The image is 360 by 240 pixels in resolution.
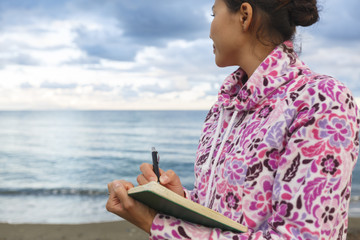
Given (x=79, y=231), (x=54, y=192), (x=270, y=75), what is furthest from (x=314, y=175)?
(x=54, y=192)

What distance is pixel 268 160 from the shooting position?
1250 mm

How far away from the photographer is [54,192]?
11344 mm

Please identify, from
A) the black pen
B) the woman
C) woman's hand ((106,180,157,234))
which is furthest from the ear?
woman's hand ((106,180,157,234))

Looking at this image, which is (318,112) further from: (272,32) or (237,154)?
(272,32)

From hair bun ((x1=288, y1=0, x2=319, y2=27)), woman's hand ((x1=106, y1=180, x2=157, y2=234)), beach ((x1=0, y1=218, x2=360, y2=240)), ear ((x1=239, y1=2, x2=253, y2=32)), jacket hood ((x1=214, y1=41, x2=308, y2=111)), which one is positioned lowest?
beach ((x1=0, y1=218, x2=360, y2=240))

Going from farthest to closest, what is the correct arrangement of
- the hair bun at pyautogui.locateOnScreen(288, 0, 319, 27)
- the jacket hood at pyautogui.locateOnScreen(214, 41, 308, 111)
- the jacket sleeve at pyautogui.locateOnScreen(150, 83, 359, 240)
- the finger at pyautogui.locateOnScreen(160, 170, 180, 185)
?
the finger at pyautogui.locateOnScreen(160, 170, 180, 185) < the hair bun at pyautogui.locateOnScreen(288, 0, 319, 27) < the jacket hood at pyautogui.locateOnScreen(214, 41, 308, 111) < the jacket sleeve at pyautogui.locateOnScreen(150, 83, 359, 240)

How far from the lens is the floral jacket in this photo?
3.66ft

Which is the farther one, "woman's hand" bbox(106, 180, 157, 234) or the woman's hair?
the woman's hair

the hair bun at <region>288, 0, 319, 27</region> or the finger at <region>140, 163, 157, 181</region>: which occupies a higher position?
the hair bun at <region>288, 0, 319, 27</region>

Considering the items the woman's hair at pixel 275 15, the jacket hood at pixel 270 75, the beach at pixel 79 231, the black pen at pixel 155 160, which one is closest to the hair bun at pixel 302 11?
the woman's hair at pixel 275 15

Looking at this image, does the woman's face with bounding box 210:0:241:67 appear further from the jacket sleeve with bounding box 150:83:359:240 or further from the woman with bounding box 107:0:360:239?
the jacket sleeve with bounding box 150:83:359:240

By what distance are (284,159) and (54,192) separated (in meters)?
11.1

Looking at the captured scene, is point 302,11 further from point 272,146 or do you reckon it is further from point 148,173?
point 148,173

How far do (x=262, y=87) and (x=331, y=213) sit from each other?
50 cm
